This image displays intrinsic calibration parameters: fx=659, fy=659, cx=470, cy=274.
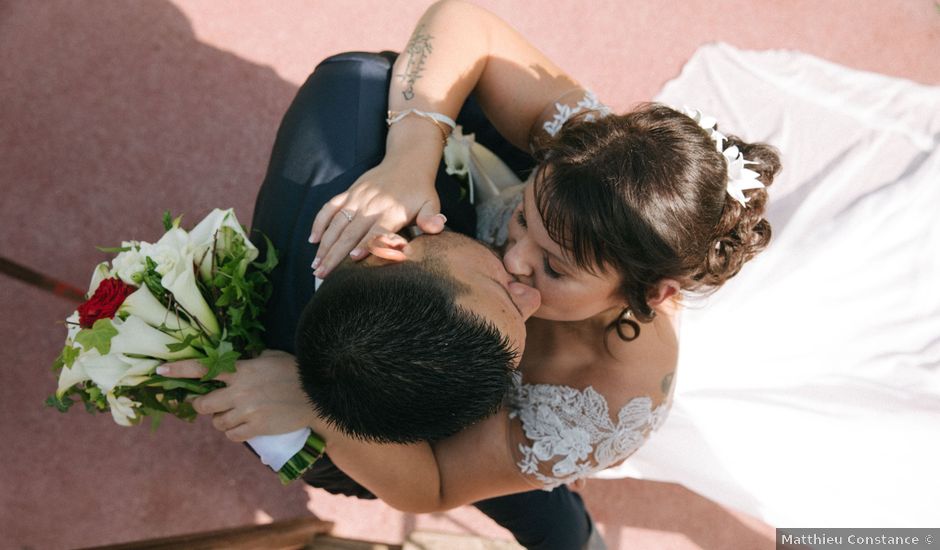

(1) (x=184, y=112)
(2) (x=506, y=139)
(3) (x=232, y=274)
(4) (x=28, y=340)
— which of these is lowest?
(4) (x=28, y=340)

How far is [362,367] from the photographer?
1.09 m

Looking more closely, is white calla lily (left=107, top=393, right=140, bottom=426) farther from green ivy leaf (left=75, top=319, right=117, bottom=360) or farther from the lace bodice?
the lace bodice

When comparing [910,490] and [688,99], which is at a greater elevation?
[688,99]

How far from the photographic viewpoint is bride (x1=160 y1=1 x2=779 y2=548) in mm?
1340

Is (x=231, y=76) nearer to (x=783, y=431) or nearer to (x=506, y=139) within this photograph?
(x=506, y=139)

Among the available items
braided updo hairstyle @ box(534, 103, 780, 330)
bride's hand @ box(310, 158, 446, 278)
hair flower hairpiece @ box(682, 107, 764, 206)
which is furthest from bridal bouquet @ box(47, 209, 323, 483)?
hair flower hairpiece @ box(682, 107, 764, 206)

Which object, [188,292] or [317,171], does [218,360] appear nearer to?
[188,292]

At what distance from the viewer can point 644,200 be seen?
1.31 m

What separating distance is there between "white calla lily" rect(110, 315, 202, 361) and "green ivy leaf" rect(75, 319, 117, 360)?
2 cm

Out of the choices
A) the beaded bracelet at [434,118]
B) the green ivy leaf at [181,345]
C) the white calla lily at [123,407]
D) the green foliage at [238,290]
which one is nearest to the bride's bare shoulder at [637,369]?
the beaded bracelet at [434,118]

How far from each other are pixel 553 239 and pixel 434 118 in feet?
1.68

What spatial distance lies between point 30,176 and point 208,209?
640 millimetres

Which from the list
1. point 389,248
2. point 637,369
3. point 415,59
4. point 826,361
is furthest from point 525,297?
point 826,361

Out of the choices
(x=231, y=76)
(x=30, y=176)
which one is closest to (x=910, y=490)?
(x=231, y=76)
